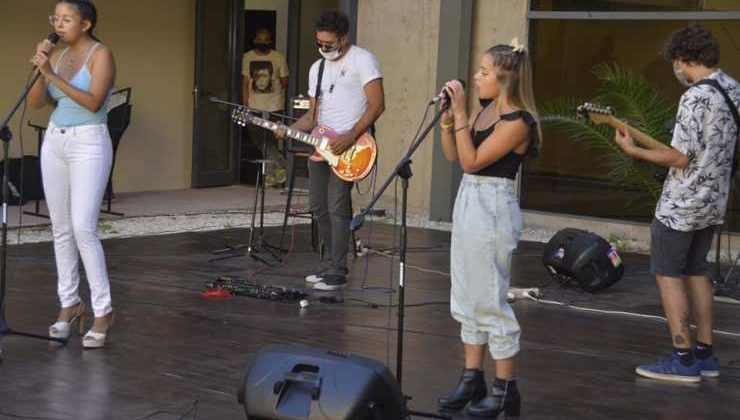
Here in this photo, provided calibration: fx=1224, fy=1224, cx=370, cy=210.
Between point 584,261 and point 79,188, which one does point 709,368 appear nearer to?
point 584,261

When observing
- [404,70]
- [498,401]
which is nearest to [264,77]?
[404,70]

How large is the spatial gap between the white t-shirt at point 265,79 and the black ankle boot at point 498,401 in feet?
27.5

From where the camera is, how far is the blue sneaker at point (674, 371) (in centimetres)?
609

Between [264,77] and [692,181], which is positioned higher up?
[264,77]

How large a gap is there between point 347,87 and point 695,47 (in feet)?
8.93

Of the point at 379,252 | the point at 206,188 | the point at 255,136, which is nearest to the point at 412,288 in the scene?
the point at 379,252

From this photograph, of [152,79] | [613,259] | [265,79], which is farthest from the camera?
[265,79]

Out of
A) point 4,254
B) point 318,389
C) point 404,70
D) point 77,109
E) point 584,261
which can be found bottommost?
point 584,261

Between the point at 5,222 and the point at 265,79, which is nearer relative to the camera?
the point at 5,222

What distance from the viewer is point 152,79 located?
13.1 meters

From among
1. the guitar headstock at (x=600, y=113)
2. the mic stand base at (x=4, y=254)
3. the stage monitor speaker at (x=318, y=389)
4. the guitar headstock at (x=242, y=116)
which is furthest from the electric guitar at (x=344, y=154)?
the stage monitor speaker at (x=318, y=389)

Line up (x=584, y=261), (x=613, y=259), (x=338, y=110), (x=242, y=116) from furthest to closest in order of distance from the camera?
(x=242, y=116)
(x=613, y=259)
(x=584, y=261)
(x=338, y=110)

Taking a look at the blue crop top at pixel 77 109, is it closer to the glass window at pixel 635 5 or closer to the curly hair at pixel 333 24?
the curly hair at pixel 333 24

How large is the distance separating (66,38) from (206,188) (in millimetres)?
7645
